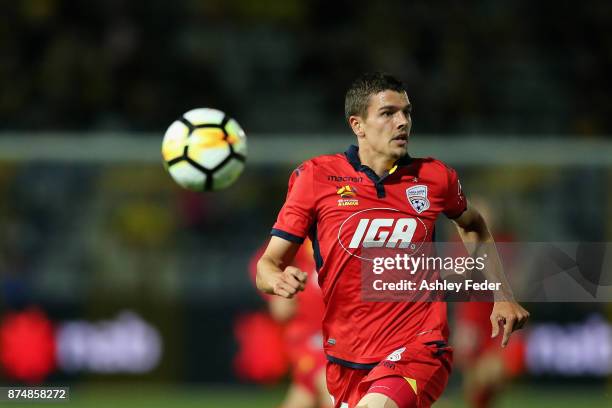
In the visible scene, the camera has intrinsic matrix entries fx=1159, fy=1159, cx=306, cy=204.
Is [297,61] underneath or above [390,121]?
above

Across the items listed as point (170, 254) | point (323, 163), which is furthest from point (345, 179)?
point (170, 254)

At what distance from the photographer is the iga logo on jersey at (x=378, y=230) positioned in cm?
545

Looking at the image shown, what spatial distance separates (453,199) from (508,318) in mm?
663

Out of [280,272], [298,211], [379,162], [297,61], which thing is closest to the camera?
[280,272]

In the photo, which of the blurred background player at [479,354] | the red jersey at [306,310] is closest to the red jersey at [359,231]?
the red jersey at [306,310]

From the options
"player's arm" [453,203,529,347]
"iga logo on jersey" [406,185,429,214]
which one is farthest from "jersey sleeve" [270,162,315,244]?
"player's arm" [453,203,529,347]

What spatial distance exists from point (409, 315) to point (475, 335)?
522 cm

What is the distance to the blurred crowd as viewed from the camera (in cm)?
1421

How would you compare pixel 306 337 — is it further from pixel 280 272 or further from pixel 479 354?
pixel 479 354

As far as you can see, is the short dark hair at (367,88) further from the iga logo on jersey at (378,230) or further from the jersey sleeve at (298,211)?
the iga logo on jersey at (378,230)

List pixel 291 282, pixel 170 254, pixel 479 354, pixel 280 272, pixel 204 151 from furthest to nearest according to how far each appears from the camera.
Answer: pixel 170 254 < pixel 479 354 < pixel 204 151 < pixel 280 272 < pixel 291 282

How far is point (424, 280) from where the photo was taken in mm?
5469

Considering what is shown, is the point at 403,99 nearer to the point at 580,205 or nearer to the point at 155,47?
the point at 580,205

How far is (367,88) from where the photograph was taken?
5.54m
